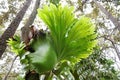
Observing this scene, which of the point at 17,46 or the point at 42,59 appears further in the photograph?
the point at 17,46

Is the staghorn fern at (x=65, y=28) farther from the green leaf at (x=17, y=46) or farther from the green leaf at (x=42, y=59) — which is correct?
the green leaf at (x=17, y=46)

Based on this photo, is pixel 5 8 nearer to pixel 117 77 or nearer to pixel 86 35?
pixel 117 77

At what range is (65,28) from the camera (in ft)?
8.03

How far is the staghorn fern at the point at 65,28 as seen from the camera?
2.41m

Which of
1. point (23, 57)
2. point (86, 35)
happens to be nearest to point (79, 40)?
point (86, 35)

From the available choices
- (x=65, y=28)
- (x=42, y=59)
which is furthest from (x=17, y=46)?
(x=65, y=28)

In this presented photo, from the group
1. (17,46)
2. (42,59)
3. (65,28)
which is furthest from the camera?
(17,46)

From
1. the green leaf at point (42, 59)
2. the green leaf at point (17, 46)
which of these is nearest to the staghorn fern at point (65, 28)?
the green leaf at point (42, 59)

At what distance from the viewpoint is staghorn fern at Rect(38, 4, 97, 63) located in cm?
241

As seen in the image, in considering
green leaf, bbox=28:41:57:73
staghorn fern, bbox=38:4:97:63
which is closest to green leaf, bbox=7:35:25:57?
green leaf, bbox=28:41:57:73

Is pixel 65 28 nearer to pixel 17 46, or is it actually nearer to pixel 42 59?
pixel 42 59

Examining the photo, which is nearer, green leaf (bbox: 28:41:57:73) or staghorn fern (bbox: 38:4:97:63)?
green leaf (bbox: 28:41:57:73)

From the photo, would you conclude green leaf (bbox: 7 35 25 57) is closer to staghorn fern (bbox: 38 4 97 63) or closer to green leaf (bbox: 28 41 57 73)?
green leaf (bbox: 28 41 57 73)

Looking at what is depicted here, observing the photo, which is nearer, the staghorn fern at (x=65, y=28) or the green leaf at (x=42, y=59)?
the green leaf at (x=42, y=59)
